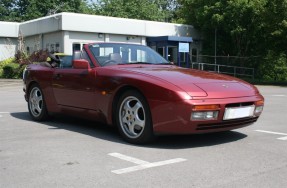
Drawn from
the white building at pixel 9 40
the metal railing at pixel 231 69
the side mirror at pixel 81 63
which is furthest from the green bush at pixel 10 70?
the side mirror at pixel 81 63

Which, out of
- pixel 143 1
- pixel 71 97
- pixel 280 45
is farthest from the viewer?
pixel 143 1

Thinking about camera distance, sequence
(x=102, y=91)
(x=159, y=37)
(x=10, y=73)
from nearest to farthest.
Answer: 1. (x=102, y=91)
2. (x=10, y=73)
3. (x=159, y=37)

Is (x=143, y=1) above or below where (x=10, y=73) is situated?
above

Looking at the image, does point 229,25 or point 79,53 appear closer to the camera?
point 79,53

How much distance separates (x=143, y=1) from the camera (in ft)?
166

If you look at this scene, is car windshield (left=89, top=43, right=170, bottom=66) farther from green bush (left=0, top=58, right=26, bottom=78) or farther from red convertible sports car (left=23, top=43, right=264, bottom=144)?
green bush (left=0, top=58, right=26, bottom=78)

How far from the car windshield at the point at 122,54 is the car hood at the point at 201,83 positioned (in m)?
0.42

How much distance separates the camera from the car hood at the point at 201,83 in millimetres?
5164

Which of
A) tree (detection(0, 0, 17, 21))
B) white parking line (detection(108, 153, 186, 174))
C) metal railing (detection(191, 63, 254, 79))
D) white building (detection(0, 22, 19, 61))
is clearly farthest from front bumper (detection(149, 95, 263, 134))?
tree (detection(0, 0, 17, 21))

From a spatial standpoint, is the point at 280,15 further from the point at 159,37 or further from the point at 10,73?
the point at 10,73

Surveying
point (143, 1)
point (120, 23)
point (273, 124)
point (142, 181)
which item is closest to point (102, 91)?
point (142, 181)

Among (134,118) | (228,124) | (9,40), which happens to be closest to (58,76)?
(134,118)

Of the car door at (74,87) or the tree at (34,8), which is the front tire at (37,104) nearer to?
the car door at (74,87)

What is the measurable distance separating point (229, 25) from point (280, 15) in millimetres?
5587
